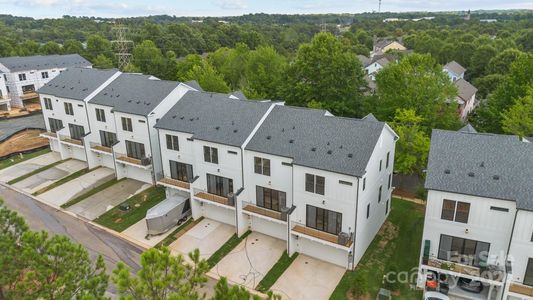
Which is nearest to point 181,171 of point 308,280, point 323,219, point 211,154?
point 211,154

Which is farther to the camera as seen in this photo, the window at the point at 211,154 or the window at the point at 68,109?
the window at the point at 68,109

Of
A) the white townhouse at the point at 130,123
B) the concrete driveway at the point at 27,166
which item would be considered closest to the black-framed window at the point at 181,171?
the white townhouse at the point at 130,123

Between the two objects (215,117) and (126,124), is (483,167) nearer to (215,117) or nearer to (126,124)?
(215,117)

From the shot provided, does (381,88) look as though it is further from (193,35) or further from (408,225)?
(193,35)

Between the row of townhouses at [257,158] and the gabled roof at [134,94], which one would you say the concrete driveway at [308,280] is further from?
the gabled roof at [134,94]

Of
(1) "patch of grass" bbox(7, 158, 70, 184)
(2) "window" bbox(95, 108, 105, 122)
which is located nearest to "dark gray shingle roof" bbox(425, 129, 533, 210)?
(2) "window" bbox(95, 108, 105, 122)

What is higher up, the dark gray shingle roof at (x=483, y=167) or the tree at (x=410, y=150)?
the dark gray shingle roof at (x=483, y=167)

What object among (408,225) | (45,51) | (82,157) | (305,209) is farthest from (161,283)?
(45,51)
